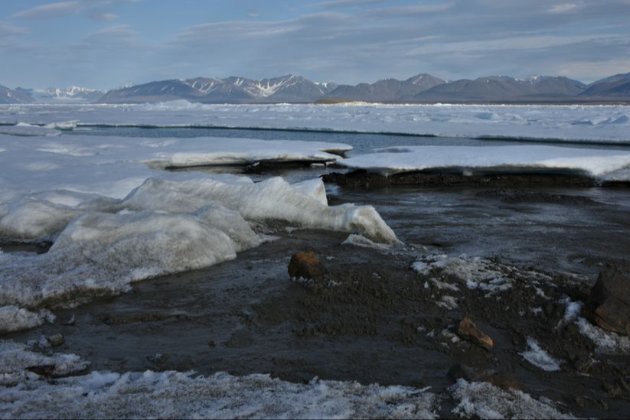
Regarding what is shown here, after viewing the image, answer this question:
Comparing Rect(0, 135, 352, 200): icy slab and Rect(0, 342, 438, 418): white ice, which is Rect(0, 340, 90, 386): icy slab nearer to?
Rect(0, 342, 438, 418): white ice

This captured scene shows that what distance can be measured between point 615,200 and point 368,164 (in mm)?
4930

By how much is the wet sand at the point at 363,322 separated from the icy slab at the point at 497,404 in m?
0.09

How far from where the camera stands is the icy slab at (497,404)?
3117 millimetres

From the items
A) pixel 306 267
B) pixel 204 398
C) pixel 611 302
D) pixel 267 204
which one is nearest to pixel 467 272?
pixel 611 302

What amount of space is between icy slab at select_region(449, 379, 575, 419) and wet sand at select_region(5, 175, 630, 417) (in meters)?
0.09

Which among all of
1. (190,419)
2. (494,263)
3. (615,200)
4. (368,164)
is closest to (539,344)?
(494,263)

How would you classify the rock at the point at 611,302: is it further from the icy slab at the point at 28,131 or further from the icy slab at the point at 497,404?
the icy slab at the point at 28,131

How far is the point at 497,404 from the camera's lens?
3211 millimetres

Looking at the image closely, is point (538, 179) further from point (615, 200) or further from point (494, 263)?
point (494, 263)

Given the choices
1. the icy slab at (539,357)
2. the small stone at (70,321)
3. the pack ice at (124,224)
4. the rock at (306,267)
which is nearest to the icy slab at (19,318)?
the pack ice at (124,224)

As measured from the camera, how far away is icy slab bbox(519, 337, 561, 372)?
13.0 feet

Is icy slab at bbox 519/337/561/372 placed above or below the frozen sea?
below

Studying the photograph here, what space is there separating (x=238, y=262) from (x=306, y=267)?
3.44 ft

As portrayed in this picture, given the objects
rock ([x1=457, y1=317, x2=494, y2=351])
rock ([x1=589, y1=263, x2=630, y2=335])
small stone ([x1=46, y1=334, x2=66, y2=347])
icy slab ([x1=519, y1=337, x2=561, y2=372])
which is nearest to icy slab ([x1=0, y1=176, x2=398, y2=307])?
small stone ([x1=46, y1=334, x2=66, y2=347])
